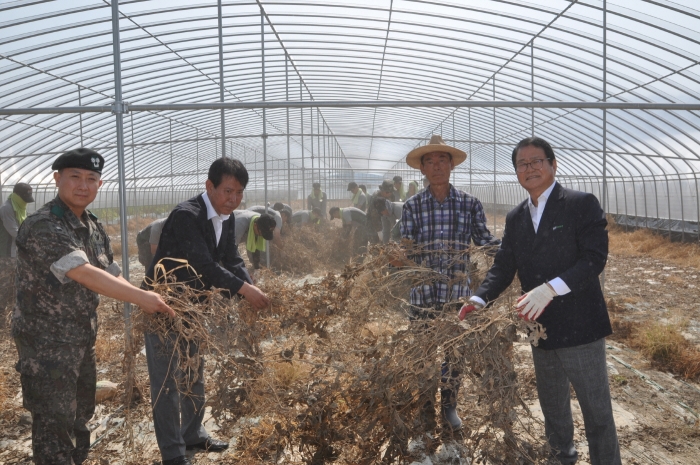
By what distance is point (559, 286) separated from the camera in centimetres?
276

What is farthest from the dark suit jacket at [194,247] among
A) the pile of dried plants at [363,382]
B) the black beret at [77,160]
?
the black beret at [77,160]

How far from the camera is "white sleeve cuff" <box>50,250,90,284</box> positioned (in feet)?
9.04

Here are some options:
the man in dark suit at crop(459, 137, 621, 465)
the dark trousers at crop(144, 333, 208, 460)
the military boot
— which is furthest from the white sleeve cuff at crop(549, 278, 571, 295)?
the dark trousers at crop(144, 333, 208, 460)

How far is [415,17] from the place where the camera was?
977cm

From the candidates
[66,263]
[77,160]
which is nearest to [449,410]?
[66,263]

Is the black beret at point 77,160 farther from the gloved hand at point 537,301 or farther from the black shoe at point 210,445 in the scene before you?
the gloved hand at point 537,301

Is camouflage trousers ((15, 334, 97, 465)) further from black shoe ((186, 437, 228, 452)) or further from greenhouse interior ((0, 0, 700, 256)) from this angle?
greenhouse interior ((0, 0, 700, 256))

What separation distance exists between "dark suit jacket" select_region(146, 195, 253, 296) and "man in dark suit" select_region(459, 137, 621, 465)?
1457mm

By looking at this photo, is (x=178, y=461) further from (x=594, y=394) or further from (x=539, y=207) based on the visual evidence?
(x=539, y=207)

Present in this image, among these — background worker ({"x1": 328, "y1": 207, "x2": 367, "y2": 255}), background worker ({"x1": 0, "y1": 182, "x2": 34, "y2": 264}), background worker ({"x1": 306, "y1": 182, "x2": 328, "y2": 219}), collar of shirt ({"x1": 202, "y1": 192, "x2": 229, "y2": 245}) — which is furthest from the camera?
background worker ({"x1": 306, "y1": 182, "x2": 328, "y2": 219})

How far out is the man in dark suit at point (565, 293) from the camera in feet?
9.30

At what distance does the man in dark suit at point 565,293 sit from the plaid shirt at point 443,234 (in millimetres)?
799

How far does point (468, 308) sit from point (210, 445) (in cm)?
200

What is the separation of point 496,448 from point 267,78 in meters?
12.5
